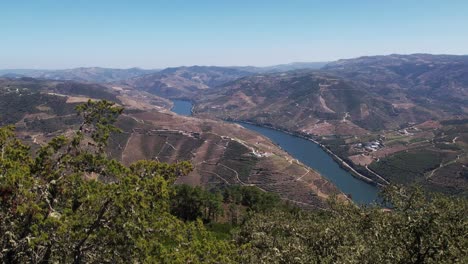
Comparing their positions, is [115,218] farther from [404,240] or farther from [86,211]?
[404,240]

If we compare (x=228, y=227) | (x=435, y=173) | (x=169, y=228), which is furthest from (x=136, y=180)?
(x=435, y=173)

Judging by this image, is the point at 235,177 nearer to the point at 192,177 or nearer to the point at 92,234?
the point at 192,177

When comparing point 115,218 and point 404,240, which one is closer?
point 115,218

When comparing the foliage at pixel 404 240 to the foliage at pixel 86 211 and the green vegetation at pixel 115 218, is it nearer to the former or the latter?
the green vegetation at pixel 115 218

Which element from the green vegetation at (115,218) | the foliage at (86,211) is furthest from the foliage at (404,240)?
the foliage at (86,211)

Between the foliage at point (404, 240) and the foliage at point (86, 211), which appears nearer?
the foliage at point (86, 211)

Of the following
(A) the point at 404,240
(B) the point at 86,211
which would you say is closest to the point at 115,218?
(B) the point at 86,211

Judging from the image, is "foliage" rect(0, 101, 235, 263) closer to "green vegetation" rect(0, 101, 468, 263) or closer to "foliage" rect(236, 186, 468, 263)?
"green vegetation" rect(0, 101, 468, 263)

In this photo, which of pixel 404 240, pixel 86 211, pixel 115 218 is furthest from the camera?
pixel 404 240
